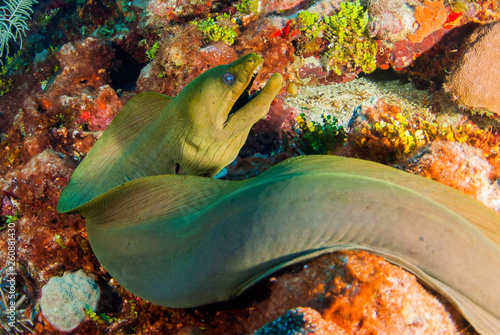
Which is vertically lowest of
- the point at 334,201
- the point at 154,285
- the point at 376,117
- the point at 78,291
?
the point at 78,291

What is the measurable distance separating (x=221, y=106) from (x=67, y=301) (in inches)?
112

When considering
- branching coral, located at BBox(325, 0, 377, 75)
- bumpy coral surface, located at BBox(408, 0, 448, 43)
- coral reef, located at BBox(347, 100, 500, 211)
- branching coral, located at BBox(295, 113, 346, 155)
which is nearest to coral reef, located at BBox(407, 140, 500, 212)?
coral reef, located at BBox(347, 100, 500, 211)

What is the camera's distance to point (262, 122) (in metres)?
4.56

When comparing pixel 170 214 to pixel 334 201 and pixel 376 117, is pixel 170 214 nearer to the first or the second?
pixel 334 201

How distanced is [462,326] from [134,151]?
113 inches

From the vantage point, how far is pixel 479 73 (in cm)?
404

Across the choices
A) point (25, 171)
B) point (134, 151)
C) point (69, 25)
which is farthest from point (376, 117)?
point (69, 25)

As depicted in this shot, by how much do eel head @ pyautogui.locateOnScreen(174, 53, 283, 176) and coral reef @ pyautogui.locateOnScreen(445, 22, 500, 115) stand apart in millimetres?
3516

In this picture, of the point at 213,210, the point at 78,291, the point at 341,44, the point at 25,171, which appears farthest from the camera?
the point at 341,44

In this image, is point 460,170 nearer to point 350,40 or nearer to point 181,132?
point 181,132

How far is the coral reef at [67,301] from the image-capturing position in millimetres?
3164

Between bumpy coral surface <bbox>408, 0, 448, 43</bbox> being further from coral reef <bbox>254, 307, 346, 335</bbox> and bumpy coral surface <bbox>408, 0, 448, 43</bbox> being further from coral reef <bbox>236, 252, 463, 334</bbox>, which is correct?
coral reef <bbox>254, 307, 346, 335</bbox>

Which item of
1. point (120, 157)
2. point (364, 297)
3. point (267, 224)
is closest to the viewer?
point (364, 297)

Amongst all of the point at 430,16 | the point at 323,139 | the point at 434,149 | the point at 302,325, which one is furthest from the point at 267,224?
the point at 430,16
